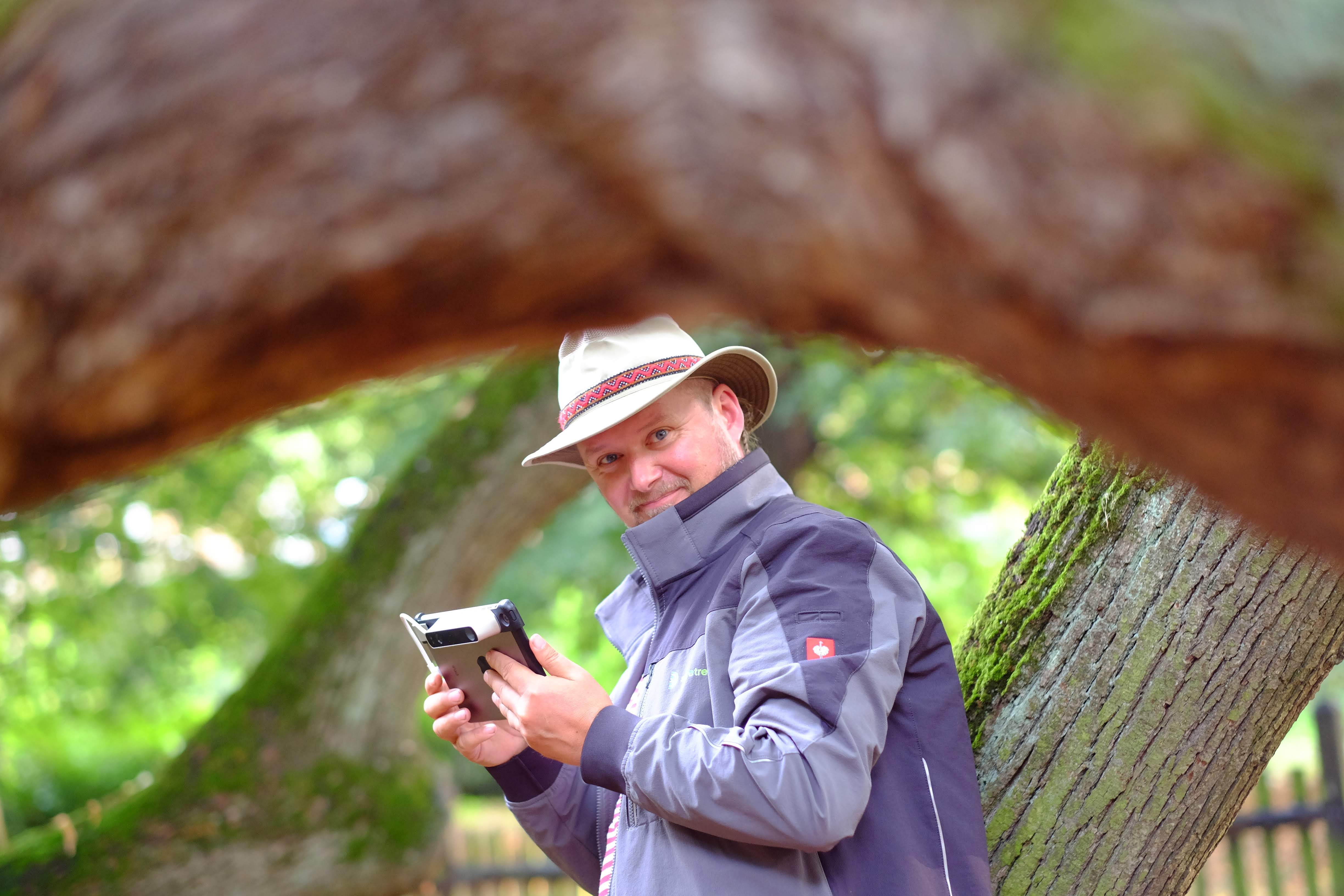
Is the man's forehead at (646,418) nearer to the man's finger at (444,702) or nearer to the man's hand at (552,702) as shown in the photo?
the man's hand at (552,702)

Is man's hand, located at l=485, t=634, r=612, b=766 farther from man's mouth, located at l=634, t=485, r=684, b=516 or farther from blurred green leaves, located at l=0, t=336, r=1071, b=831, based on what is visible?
blurred green leaves, located at l=0, t=336, r=1071, b=831

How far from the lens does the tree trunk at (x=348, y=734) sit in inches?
178

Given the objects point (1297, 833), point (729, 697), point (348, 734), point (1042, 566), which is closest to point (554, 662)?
point (729, 697)

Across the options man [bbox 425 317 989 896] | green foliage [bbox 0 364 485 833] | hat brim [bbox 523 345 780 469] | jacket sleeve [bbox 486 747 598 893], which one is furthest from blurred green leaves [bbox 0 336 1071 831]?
jacket sleeve [bbox 486 747 598 893]

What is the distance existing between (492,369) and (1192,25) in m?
5.29

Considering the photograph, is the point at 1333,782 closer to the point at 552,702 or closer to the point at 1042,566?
the point at 1042,566

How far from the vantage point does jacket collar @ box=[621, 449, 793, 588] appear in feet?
8.09

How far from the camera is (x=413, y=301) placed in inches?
37.1

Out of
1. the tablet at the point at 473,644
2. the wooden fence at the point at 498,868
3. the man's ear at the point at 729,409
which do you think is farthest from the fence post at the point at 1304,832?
the tablet at the point at 473,644

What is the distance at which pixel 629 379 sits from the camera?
105 inches

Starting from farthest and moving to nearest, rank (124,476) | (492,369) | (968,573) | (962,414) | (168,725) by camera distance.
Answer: (168,725) < (968,573) < (962,414) < (492,369) < (124,476)

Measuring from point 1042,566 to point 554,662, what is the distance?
1.15m

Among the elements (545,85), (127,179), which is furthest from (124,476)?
(545,85)

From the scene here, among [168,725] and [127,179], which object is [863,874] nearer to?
[127,179]
